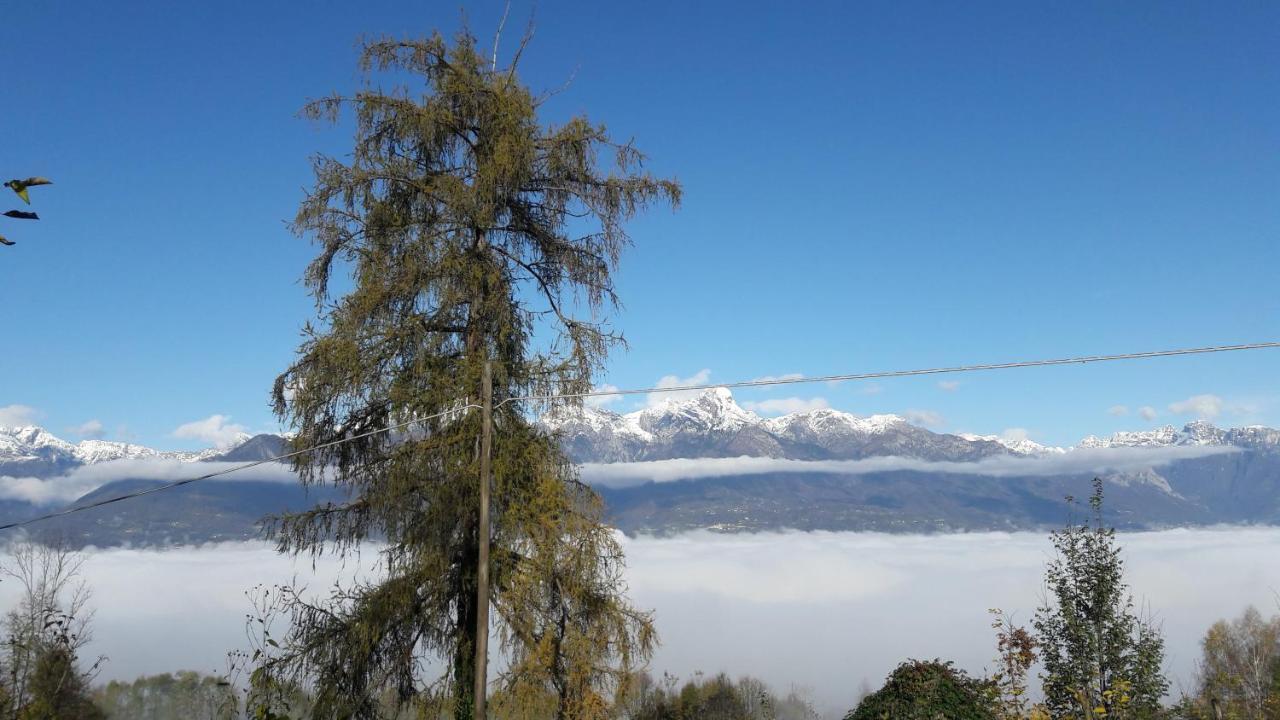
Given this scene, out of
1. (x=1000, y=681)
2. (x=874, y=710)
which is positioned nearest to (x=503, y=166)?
(x=874, y=710)

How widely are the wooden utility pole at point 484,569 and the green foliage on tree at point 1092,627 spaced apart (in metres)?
12.2

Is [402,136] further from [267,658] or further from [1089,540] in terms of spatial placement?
[1089,540]

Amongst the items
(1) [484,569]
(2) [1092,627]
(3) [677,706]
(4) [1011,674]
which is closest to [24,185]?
(1) [484,569]

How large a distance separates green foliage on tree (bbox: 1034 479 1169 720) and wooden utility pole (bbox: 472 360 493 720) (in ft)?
39.9

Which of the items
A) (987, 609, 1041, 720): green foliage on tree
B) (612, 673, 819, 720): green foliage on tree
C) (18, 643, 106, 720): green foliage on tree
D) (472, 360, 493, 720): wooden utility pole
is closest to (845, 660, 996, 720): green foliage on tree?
(987, 609, 1041, 720): green foliage on tree

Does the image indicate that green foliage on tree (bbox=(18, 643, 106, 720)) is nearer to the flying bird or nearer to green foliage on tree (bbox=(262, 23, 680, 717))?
green foliage on tree (bbox=(262, 23, 680, 717))

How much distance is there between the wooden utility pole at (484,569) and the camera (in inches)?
447

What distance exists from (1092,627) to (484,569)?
14261mm

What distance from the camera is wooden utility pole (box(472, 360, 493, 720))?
11.3 m

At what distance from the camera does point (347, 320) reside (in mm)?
13148

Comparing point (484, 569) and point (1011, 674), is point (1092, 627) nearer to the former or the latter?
point (1011, 674)

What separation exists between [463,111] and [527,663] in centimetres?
819

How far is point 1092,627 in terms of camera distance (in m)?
19.5

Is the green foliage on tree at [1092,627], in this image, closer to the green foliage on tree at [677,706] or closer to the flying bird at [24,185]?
the green foliage on tree at [677,706]
